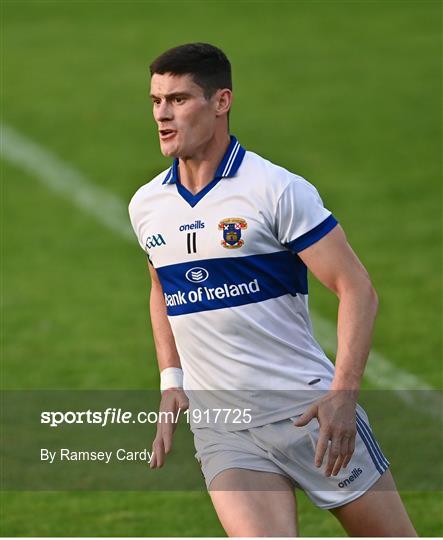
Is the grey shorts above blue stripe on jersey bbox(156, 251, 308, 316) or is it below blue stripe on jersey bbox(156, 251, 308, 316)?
below

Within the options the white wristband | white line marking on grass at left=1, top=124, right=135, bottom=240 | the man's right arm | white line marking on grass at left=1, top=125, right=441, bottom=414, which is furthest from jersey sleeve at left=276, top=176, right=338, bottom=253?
white line marking on grass at left=1, top=124, right=135, bottom=240

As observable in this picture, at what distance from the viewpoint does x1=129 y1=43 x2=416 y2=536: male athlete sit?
609cm

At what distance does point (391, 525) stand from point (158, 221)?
1.60 m

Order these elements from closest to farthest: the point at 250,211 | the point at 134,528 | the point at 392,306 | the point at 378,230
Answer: the point at 250,211 < the point at 134,528 < the point at 392,306 < the point at 378,230

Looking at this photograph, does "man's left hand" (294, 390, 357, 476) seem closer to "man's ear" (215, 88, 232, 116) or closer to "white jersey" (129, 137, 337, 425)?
"white jersey" (129, 137, 337, 425)

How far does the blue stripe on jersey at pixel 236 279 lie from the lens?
619cm

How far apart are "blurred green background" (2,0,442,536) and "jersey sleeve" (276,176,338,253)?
125 inches

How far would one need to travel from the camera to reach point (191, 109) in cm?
618

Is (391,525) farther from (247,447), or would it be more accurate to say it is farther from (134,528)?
(134,528)

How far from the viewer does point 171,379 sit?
21.8ft

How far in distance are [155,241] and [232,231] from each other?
0.40 m

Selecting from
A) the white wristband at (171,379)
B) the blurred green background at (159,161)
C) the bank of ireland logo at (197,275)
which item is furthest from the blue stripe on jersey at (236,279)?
the blurred green background at (159,161)

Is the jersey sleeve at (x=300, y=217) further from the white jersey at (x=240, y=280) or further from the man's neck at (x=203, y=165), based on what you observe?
the man's neck at (x=203, y=165)

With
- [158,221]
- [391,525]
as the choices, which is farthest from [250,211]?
[391,525]
